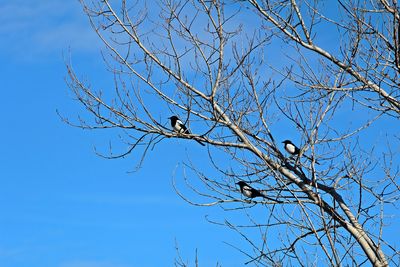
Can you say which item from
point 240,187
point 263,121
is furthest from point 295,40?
point 240,187

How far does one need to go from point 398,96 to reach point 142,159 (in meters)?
2.54

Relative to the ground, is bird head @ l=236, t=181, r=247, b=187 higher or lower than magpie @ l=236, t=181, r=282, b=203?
higher

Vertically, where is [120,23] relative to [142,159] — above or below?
above

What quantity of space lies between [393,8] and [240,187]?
7.26ft

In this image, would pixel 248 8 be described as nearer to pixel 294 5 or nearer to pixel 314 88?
pixel 294 5

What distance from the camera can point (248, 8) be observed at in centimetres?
637

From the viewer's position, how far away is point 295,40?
20.4ft

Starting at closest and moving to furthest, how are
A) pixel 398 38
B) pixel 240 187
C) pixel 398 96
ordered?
pixel 398 38 → pixel 398 96 → pixel 240 187

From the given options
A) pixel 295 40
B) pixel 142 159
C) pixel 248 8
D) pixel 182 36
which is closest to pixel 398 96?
pixel 295 40

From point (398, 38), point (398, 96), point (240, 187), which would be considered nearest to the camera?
point (398, 38)

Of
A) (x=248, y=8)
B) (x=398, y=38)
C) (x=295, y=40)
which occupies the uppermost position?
(x=248, y=8)

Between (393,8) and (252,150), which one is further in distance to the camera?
A: (252,150)

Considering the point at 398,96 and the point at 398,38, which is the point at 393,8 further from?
the point at 398,96

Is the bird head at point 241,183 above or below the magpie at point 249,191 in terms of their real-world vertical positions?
above
